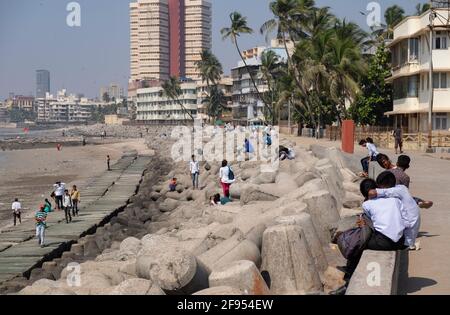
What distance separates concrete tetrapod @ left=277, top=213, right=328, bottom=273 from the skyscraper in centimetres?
18487

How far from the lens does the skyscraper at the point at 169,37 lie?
Answer: 19112 centimetres

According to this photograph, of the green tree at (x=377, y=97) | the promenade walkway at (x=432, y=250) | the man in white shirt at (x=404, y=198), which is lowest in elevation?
the promenade walkway at (x=432, y=250)

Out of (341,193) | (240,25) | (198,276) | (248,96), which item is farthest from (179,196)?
(248,96)

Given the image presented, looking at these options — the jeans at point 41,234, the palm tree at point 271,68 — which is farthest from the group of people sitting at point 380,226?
the palm tree at point 271,68

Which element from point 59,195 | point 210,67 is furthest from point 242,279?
point 210,67

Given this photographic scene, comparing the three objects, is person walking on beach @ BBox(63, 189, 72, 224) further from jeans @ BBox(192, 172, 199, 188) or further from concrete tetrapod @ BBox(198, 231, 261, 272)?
concrete tetrapod @ BBox(198, 231, 261, 272)

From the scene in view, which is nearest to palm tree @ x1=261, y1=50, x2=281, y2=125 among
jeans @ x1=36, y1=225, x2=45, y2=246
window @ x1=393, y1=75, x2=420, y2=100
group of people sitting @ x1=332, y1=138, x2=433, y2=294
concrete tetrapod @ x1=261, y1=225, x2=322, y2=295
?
window @ x1=393, y1=75, x2=420, y2=100

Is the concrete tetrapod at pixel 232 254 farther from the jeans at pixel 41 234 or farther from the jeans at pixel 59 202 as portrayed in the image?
the jeans at pixel 59 202

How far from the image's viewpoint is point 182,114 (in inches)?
5551

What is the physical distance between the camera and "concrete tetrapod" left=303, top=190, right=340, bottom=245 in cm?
953

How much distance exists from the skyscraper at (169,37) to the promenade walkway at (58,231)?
542 ft

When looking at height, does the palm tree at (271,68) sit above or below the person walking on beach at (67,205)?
above
